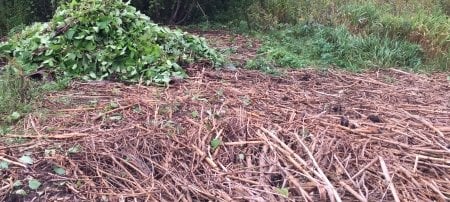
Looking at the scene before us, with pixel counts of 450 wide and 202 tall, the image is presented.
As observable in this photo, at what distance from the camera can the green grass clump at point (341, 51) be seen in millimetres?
5617

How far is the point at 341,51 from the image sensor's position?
5.88 meters

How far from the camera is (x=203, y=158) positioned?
2891 mm

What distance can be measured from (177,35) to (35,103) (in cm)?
170

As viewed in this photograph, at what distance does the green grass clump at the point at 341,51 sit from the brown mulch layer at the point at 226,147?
1.47 meters

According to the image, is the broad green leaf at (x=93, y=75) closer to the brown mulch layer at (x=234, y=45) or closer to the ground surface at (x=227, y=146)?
the ground surface at (x=227, y=146)

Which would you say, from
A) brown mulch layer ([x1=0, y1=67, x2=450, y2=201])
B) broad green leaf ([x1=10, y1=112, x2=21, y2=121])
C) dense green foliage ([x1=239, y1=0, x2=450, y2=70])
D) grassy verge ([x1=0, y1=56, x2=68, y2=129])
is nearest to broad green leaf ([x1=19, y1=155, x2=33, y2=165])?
brown mulch layer ([x1=0, y1=67, x2=450, y2=201])

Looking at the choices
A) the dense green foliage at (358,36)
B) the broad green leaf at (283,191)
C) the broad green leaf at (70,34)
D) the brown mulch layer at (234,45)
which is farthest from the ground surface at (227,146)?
the dense green foliage at (358,36)

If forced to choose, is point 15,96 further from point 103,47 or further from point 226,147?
point 226,147

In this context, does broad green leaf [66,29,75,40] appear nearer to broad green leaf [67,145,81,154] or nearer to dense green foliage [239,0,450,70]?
dense green foliage [239,0,450,70]

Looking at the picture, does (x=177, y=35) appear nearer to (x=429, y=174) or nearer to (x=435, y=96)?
(x=435, y=96)

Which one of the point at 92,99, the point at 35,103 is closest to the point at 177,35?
the point at 92,99

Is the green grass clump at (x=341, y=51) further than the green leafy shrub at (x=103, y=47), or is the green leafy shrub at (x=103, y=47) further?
the green grass clump at (x=341, y=51)

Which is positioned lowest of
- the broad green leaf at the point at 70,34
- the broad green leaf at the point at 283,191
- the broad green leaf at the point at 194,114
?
the broad green leaf at the point at 283,191

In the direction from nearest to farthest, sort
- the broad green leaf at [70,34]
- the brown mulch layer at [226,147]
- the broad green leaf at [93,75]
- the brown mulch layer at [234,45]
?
the brown mulch layer at [226,147]
the broad green leaf at [93,75]
the broad green leaf at [70,34]
the brown mulch layer at [234,45]
